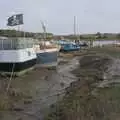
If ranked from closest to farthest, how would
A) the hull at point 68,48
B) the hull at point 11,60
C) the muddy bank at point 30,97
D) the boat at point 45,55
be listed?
the muddy bank at point 30,97 < the hull at point 11,60 < the boat at point 45,55 < the hull at point 68,48

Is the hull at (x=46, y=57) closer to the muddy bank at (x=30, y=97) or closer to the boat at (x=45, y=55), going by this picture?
the boat at (x=45, y=55)

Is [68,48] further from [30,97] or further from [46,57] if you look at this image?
[30,97]

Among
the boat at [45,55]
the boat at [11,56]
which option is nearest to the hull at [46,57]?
the boat at [45,55]

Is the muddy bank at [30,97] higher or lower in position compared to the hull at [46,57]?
lower

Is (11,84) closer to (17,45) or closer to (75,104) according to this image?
(17,45)


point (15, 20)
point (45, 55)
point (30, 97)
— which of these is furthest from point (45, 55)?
point (30, 97)

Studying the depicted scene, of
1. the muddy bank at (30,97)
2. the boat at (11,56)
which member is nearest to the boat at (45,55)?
the muddy bank at (30,97)

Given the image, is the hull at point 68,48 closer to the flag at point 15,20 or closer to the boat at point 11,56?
the flag at point 15,20

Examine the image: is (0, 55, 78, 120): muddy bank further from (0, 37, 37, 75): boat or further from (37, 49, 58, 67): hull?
(37, 49, 58, 67): hull

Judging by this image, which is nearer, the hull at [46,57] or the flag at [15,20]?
the flag at [15,20]

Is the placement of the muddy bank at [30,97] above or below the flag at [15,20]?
below

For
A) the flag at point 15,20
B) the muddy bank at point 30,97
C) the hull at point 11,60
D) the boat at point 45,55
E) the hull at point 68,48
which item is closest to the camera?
the muddy bank at point 30,97

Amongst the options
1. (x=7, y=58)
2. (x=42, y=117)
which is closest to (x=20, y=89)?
(x=7, y=58)

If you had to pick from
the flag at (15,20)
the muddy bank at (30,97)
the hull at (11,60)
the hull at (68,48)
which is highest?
the flag at (15,20)
